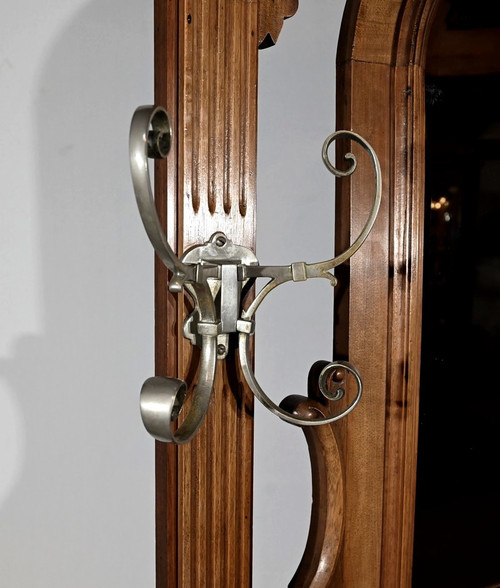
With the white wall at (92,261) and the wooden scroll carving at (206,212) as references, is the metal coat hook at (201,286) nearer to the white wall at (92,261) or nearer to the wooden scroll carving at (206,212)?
the wooden scroll carving at (206,212)

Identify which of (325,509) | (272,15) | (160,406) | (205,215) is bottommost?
(325,509)

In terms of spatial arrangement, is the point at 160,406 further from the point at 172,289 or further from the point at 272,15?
the point at 272,15

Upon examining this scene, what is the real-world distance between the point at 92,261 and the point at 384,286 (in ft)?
1.03

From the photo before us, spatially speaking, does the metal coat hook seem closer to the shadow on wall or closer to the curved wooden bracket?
the curved wooden bracket

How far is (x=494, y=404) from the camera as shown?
0.69m

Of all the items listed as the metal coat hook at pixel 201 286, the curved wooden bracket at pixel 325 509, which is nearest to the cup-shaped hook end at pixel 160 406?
the metal coat hook at pixel 201 286

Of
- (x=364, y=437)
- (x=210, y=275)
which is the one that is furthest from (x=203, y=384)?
(x=364, y=437)

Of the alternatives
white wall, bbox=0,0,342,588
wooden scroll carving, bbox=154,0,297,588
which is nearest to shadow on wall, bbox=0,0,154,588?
white wall, bbox=0,0,342,588

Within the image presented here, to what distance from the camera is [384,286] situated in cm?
61

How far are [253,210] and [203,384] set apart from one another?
0.49ft

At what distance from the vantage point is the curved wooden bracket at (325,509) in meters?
0.60

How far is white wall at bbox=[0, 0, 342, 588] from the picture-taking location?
2.22 feet

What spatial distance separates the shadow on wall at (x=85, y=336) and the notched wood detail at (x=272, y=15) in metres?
0.21

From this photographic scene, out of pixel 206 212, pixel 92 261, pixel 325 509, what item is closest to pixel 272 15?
pixel 206 212
